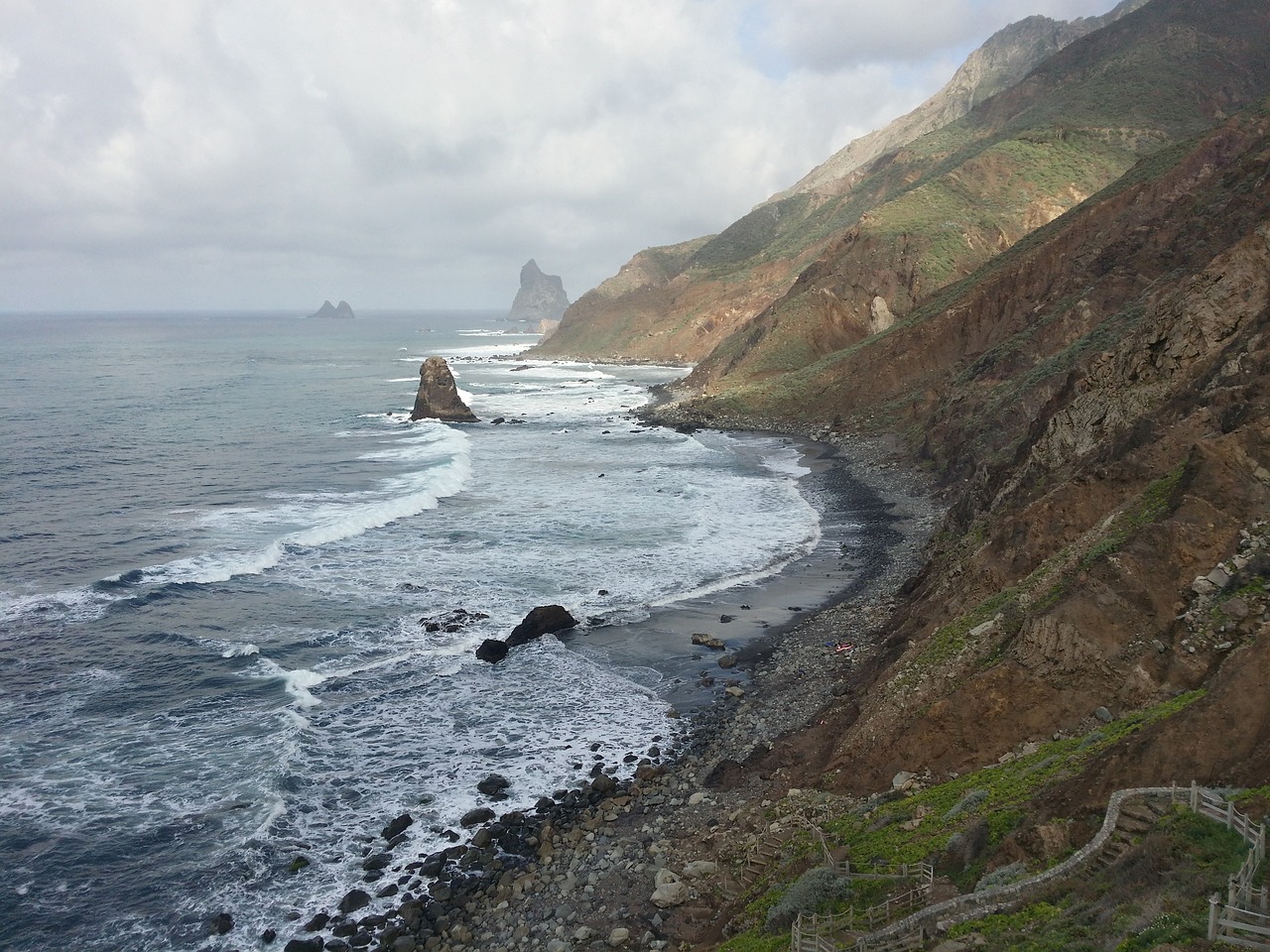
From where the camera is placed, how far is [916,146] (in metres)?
127

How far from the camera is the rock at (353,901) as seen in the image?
53.9 feet

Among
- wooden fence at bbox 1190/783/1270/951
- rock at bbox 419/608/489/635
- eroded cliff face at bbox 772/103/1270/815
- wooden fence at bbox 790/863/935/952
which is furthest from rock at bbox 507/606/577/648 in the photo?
wooden fence at bbox 1190/783/1270/951

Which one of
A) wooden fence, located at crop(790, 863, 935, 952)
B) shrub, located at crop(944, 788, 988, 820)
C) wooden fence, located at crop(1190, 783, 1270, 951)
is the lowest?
wooden fence, located at crop(790, 863, 935, 952)

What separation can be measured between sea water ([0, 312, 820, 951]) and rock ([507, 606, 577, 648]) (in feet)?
2.94

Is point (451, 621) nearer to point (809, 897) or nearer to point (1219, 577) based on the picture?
point (809, 897)

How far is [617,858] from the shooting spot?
56.4 ft

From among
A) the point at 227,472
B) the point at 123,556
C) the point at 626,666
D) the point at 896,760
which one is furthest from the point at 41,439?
the point at 896,760

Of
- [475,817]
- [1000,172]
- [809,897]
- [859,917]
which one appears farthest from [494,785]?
[1000,172]

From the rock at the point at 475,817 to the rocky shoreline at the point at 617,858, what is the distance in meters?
0.03

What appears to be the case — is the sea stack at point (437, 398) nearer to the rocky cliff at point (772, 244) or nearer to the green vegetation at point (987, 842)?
the rocky cliff at point (772, 244)

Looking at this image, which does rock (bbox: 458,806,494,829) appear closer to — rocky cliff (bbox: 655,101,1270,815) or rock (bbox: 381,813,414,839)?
rock (bbox: 381,813,414,839)

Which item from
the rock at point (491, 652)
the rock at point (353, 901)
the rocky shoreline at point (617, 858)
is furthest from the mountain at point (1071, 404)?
the rock at point (491, 652)

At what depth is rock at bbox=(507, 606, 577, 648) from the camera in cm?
2808

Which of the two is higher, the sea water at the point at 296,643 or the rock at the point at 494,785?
the sea water at the point at 296,643
